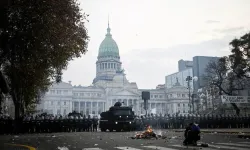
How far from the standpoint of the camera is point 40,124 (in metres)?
33.3

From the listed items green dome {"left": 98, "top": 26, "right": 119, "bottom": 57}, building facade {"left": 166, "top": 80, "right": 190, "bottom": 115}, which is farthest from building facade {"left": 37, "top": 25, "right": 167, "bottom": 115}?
building facade {"left": 166, "top": 80, "right": 190, "bottom": 115}

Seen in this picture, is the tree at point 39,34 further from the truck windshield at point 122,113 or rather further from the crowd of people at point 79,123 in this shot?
the truck windshield at point 122,113

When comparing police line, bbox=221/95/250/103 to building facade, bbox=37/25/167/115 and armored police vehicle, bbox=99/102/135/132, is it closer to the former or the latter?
armored police vehicle, bbox=99/102/135/132

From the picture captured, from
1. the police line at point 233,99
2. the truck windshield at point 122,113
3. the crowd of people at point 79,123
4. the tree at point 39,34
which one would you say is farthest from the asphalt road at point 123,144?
the crowd of people at point 79,123

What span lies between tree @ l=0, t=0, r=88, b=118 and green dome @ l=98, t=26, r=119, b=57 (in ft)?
491

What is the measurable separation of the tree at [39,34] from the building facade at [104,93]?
120 m

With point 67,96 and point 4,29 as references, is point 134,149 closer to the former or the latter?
point 4,29

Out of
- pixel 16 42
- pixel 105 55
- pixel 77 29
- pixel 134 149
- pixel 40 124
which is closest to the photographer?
pixel 134 149

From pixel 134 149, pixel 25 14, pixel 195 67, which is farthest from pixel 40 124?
pixel 195 67

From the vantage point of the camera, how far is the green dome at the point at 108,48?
172 meters

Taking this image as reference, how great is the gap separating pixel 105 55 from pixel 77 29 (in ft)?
496

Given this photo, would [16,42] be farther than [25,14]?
Yes

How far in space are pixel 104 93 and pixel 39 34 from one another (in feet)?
470

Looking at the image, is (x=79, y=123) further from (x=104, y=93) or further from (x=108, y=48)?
(x=108, y=48)
